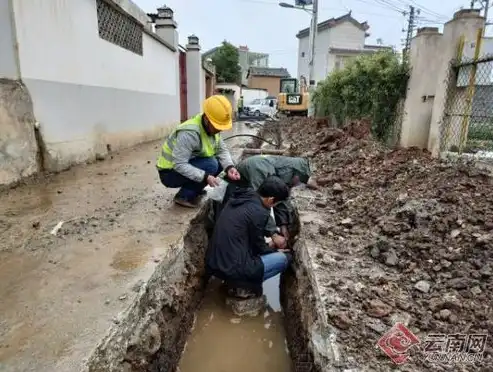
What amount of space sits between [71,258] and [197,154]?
1475 mm

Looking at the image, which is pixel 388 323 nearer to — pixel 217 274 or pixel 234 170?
pixel 217 274

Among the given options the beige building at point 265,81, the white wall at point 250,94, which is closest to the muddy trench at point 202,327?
the white wall at point 250,94

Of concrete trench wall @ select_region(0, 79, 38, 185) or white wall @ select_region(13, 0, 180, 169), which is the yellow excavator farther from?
concrete trench wall @ select_region(0, 79, 38, 185)

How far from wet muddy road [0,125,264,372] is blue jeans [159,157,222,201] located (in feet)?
0.65

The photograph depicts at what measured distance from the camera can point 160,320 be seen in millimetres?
2203

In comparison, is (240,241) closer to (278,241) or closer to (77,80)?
(278,241)

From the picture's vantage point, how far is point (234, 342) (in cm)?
271

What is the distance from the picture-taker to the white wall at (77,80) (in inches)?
160

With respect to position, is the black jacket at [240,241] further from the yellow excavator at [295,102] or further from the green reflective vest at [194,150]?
the yellow excavator at [295,102]

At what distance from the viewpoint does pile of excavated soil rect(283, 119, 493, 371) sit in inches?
71.1

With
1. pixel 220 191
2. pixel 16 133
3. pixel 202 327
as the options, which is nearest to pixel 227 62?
pixel 16 133

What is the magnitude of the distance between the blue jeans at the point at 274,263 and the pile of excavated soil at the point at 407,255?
13.0 inches

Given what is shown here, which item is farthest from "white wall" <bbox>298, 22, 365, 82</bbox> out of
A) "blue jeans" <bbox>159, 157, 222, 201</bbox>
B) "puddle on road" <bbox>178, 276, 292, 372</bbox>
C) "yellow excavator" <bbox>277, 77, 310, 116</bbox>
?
"puddle on road" <bbox>178, 276, 292, 372</bbox>

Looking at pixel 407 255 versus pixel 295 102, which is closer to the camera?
pixel 407 255
